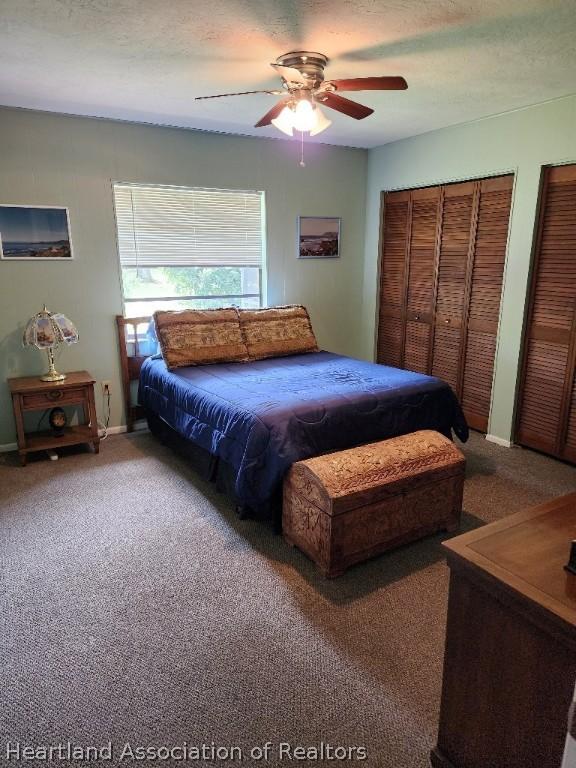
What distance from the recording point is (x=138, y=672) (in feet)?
5.99

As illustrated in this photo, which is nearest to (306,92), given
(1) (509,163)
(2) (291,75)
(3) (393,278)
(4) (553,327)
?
(2) (291,75)

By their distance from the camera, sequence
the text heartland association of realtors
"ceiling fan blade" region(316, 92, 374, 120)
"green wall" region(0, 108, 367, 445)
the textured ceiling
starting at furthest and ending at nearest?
1. "green wall" region(0, 108, 367, 445)
2. "ceiling fan blade" region(316, 92, 374, 120)
3. the textured ceiling
4. the text heartland association of realtors

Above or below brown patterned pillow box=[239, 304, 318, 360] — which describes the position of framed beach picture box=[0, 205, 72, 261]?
above

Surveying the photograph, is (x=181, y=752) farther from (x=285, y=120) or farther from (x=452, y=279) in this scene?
(x=452, y=279)

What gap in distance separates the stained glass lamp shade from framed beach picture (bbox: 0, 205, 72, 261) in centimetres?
44

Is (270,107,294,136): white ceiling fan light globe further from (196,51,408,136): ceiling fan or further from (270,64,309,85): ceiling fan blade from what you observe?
(270,64,309,85): ceiling fan blade

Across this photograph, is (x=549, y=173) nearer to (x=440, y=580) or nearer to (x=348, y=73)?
(x=348, y=73)

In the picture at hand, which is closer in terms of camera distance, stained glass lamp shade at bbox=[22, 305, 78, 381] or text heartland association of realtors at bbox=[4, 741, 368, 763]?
A: text heartland association of realtors at bbox=[4, 741, 368, 763]

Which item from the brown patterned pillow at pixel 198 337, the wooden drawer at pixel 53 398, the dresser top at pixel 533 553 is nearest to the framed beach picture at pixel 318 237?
the brown patterned pillow at pixel 198 337

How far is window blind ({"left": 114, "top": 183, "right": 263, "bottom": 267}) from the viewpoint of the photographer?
13.3ft

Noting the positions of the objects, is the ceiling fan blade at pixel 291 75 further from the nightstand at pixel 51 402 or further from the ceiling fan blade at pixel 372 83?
the nightstand at pixel 51 402

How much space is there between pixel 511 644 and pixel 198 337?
3.12 metres

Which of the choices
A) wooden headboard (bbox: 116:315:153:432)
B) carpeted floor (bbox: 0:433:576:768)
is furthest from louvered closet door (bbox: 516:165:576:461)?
wooden headboard (bbox: 116:315:153:432)

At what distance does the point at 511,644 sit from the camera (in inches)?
46.7
